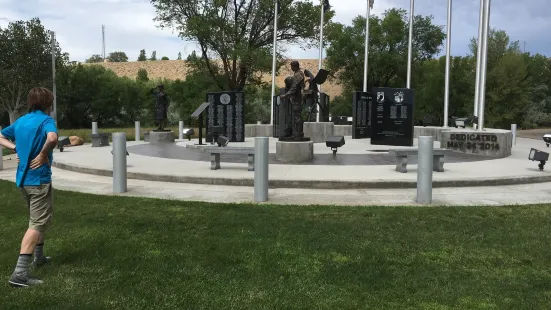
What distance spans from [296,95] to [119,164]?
5.38m

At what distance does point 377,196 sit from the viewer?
855cm

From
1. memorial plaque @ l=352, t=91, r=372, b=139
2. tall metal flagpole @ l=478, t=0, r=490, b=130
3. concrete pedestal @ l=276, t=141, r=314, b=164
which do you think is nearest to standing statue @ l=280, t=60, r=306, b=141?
concrete pedestal @ l=276, t=141, r=314, b=164

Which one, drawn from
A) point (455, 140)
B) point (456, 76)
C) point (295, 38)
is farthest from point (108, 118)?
point (455, 140)

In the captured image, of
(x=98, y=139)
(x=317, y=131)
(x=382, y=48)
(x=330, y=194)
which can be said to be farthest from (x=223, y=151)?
(x=382, y=48)

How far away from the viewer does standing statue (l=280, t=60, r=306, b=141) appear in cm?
1235

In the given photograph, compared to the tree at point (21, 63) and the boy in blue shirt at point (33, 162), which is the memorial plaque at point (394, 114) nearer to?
the boy in blue shirt at point (33, 162)

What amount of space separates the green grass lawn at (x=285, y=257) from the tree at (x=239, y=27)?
2922 centimetres

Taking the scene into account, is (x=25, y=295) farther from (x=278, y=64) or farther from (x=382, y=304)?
(x=278, y=64)

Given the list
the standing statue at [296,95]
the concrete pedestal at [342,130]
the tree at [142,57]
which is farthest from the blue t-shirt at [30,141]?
the tree at [142,57]

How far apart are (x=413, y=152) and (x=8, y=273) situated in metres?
8.83

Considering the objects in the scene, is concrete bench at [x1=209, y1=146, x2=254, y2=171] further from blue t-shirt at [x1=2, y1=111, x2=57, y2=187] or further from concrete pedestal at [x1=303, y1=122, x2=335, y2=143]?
concrete pedestal at [x1=303, y1=122, x2=335, y2=143]

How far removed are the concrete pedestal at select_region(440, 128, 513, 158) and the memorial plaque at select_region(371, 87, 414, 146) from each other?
1457 mm

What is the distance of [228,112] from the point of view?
18.0 m

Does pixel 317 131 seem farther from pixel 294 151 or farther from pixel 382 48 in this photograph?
pixel 382 48
